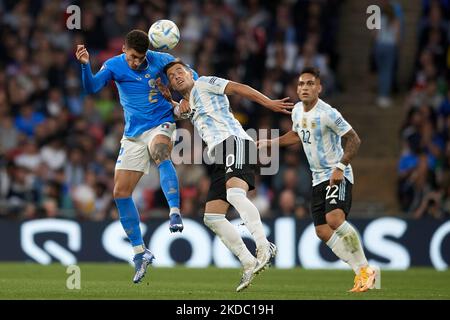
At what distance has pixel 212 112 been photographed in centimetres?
1248

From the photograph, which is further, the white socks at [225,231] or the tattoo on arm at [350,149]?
the tattoo on arm at [350,149]

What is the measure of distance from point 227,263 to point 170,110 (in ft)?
19.9

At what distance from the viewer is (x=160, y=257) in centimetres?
1895

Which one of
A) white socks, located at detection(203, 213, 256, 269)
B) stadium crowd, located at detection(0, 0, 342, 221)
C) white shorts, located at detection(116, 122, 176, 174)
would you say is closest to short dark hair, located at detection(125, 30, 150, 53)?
white shorts, located at detection(116, 122, 176, 174)

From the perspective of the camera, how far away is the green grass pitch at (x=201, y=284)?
1168 cm

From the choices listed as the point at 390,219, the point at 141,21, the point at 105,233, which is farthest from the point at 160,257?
the point at 141,21

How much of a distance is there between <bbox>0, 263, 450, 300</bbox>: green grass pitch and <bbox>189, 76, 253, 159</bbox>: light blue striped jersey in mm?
1576

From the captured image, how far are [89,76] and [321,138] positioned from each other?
253 centimetres

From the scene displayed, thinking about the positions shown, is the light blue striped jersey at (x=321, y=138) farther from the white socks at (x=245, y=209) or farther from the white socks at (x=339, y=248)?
the white socks at (x=245, y=209)

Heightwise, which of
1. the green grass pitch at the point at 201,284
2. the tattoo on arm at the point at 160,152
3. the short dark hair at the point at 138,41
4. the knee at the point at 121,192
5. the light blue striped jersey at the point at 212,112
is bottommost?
the green grass pitch at the point at 201,284

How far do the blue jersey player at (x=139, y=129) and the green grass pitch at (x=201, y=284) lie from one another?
0.74 m

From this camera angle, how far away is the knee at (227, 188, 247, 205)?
40.2 feet

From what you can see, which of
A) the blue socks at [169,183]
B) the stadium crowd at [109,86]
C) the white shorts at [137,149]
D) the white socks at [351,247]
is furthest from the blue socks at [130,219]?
the stadium crowd at [109,86]

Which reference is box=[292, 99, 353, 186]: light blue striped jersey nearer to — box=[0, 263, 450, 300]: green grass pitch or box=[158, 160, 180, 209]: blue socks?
box=[0, 263, 450, 300]: green grass pitch
